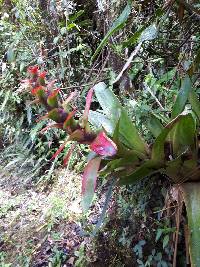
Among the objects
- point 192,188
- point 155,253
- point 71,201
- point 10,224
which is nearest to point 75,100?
point 71,201

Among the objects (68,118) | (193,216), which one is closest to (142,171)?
(193,216)

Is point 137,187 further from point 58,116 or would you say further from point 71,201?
point 58,116

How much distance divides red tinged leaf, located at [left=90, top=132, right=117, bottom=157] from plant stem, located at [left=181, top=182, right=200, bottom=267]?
267 mm

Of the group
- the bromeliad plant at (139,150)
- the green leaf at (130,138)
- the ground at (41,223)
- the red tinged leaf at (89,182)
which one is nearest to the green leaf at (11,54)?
the ground at (41,223)

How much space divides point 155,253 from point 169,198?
1.01ft

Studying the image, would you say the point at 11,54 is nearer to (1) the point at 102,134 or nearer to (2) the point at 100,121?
(2) the point at 100,121

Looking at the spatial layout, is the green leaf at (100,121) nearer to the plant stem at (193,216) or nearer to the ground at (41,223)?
the plant stem at (193,216)

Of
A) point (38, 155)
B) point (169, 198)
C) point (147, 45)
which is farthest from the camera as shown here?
point (38, 155)

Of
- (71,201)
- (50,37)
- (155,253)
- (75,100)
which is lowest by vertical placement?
(155,253)

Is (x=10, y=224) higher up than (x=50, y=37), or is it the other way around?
(x=50, y=37)

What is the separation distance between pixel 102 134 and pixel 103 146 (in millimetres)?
33

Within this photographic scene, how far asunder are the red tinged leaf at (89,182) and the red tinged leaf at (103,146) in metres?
0.04

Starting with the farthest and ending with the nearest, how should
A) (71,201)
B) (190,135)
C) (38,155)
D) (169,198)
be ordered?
(38,155), (71,201), (169,198), (190,135)

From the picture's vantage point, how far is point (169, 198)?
4.32 ft
